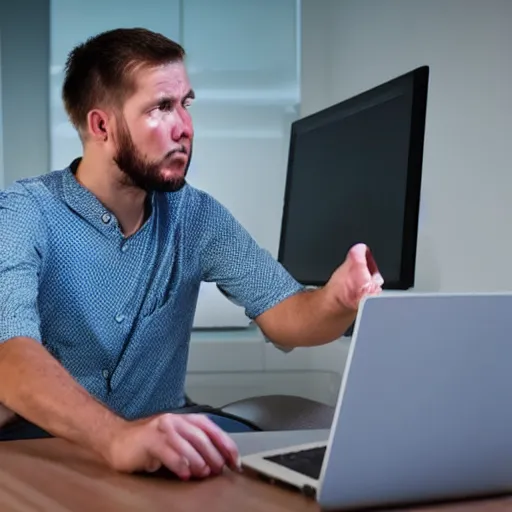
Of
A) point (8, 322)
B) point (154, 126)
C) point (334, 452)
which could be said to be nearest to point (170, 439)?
point (334, 452)

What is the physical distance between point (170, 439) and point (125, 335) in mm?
745

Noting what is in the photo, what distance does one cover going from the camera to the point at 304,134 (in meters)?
2.00

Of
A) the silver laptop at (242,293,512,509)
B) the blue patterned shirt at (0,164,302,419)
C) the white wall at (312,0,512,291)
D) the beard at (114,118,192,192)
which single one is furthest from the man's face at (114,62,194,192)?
the silver laptop at (242,293,512,509)

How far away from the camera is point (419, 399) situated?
0.70 m

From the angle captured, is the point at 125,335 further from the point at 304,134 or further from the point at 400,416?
the point at 400,416

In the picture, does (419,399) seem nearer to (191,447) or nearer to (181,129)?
(191,447)

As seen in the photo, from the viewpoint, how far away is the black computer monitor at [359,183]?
1.51m

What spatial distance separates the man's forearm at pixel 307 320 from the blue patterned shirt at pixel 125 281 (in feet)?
0.11

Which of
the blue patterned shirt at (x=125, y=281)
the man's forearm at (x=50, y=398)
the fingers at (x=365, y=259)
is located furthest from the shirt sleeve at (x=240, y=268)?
the man's forearm at (x=50, y=398)

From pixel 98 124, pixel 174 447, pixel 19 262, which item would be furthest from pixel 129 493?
pixel 98 124

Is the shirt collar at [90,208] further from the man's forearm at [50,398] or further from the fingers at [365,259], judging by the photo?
the fingers at [365,259]

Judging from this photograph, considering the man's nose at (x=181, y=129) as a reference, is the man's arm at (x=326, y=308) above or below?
below

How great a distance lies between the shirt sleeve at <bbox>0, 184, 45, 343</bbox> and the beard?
0.60 ft

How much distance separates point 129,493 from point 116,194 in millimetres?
906
